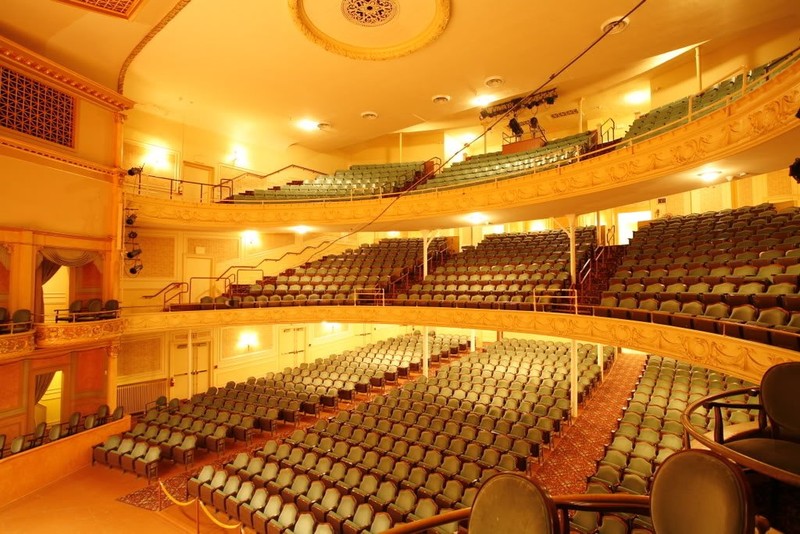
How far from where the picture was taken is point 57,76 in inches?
382

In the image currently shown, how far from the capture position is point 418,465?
7.05 m

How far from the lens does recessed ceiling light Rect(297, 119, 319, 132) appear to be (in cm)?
1563

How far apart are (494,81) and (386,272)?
7.40m

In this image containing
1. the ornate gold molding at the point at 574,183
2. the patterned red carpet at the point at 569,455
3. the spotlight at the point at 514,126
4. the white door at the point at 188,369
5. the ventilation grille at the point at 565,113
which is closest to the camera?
the ornate gold molding at the point at 574,183

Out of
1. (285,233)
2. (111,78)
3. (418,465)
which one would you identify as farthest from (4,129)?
(418,465)

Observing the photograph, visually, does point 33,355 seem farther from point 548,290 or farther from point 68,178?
point 548,290

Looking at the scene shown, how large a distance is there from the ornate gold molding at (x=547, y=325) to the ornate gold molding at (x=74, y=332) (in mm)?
875

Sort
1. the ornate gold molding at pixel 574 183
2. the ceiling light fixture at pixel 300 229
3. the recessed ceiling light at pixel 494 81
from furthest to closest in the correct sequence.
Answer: the ceiling light fixture at pixel 300 229
the recessed ceiling light at pixel 494 81
the ornate gold molding at pixel 574 183

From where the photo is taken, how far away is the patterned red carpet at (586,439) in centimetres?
733

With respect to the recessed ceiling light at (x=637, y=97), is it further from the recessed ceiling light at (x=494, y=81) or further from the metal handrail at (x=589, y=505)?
the metal handrail at (x=589, y=505)

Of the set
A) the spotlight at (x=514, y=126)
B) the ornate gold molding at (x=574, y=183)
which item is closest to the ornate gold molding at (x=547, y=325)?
the ornate gold molding at (x=574, y=183)

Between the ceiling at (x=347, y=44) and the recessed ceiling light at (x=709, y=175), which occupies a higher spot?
the ceiling at (x=347, y=44)

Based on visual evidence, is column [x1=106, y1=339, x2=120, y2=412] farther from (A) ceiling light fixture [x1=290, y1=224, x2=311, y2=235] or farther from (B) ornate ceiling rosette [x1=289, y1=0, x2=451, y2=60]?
(B) ornate ceiling rosette [x1=289, y1=0, x2=451, y2=60]

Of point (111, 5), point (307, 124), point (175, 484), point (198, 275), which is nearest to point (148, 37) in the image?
point (111, 5)
